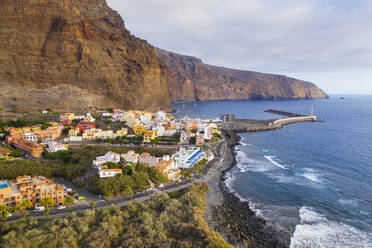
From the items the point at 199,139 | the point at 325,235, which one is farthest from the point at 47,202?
the point at 199,139

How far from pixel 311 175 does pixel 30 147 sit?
55.1 m

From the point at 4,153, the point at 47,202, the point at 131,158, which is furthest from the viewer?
the point at 4,153

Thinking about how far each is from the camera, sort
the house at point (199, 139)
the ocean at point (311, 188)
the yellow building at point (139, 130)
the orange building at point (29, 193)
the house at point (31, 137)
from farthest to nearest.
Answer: the yellow building at point (139, 130), the house at point (199, 139), the house at point (31, 137), the orange building at point (29, 193), the ocean at point (311, 188)

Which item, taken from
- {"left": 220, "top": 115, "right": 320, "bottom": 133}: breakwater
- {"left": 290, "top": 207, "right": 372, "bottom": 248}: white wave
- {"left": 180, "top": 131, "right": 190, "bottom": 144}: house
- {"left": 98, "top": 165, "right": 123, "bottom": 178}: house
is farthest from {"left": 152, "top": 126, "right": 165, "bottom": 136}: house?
{"left": 290, "top": 207, "right": 372, "bottom": 248}: white wave

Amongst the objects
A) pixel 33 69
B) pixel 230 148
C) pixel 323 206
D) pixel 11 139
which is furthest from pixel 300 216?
pixel 33 69

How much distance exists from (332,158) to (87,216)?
55.0 metres

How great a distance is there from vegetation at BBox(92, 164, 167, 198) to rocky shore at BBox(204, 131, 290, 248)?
913cm

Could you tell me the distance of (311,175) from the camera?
155ft

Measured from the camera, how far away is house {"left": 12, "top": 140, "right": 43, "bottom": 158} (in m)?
48.1

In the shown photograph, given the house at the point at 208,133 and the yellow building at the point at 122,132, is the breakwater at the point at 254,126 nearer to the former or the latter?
the house at the point at 208,133

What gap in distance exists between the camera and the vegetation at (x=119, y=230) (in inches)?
874

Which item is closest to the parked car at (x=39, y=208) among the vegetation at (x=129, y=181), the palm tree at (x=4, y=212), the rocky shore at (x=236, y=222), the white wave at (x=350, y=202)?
the palm tree at (x=4, y=212)

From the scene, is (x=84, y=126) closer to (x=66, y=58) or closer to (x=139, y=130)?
(x=139, y=130)

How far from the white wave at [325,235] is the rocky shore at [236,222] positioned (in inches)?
72.5
